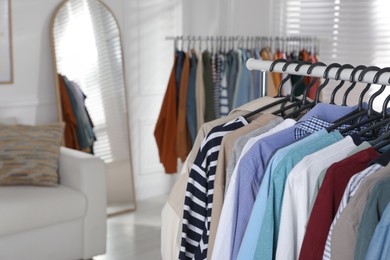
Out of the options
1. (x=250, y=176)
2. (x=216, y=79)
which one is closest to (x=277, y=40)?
(x=216, y=79)

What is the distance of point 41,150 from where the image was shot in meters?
3.79

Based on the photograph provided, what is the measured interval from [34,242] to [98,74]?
156cm

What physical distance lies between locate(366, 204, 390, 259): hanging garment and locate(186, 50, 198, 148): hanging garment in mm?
3058

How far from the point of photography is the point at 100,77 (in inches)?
184

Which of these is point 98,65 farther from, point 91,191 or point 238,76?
point 91,191

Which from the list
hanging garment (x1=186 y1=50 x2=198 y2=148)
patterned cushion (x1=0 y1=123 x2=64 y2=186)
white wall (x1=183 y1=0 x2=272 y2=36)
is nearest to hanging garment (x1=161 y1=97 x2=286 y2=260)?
patterned cushion (x1=0 y1=123 x2=64 y2=186)

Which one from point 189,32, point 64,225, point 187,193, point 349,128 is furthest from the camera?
point 189,32

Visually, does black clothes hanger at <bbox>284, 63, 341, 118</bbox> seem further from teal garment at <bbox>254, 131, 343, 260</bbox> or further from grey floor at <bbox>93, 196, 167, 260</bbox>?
grey floor at <bbox>93, 196, 167, 260</bbox>

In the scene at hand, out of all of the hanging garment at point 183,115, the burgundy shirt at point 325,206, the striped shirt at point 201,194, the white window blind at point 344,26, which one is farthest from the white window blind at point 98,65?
the burgundy shirt at point 325,206

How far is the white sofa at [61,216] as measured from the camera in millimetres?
3432

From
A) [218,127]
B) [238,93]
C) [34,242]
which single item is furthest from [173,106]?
[218,127]

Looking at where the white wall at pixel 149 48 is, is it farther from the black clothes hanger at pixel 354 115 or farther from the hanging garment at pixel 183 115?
the black clothes hanger at pixel 354 115

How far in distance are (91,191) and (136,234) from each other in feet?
2.38

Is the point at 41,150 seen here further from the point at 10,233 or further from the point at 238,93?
the point at 238,93
